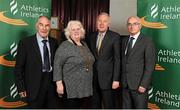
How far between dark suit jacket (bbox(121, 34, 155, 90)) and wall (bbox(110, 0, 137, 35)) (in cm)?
151

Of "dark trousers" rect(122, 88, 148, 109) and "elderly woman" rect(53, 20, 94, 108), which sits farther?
"dark trousers" rect(122, 88, 148, 109)

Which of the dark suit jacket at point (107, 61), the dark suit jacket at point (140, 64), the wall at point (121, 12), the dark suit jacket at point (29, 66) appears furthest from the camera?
the wall at point (121, 12)

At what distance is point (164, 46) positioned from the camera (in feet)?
11.7

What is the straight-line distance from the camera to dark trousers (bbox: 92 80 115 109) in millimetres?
3456

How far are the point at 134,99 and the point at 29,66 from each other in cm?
119

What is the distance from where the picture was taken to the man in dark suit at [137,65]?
3137 millimetres

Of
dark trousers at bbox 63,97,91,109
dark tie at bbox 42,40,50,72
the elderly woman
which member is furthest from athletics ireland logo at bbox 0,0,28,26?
dark trousers at bbox 63,97,91,109

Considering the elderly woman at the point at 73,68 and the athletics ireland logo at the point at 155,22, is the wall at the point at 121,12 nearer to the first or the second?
the athletics ireland logo at the point at 155,22

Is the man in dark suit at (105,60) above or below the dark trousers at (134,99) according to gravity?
above

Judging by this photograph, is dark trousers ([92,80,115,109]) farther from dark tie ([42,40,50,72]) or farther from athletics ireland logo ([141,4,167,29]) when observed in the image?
athletics ireland logo ([141,4,167,29])

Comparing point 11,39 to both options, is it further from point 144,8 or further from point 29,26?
point 144,8

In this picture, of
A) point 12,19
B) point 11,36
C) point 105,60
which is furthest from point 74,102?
point 12,19

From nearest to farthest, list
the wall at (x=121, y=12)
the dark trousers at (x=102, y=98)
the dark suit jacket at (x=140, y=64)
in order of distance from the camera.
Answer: the dark suit jacket at (x=140, y=64) < the dark trousers at (x=102, y=98) < the wall at (x=121, y=12)

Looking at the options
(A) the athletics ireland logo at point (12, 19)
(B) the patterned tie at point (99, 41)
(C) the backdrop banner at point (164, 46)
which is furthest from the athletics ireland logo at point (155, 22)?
(A) the athletics ireland logo at point (12, 19)
